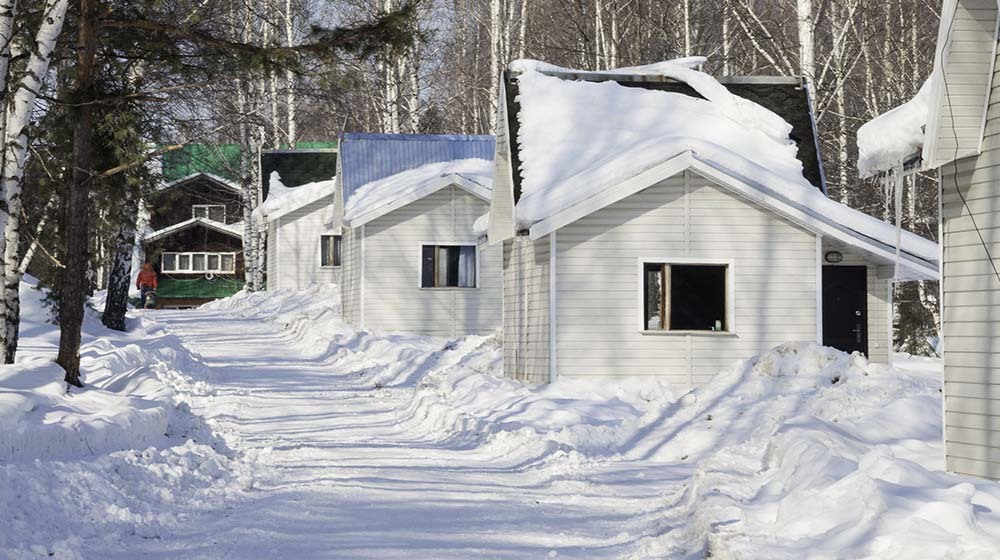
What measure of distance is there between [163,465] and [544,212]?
29.7 ft

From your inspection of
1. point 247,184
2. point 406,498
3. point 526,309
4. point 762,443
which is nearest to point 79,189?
point 406,498

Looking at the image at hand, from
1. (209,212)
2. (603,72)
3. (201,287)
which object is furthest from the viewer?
A: (209,212)

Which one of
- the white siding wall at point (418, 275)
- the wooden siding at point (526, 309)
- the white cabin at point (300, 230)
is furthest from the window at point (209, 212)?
the wooden siding at point (526, 309)

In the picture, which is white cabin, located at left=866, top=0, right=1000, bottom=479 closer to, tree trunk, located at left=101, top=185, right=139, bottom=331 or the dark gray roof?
the dark gray roof

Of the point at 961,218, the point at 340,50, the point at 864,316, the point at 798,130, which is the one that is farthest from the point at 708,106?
the point at 961,218

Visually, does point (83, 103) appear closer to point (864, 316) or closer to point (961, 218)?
point (961, 218)

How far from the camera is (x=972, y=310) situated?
1096 centimetres

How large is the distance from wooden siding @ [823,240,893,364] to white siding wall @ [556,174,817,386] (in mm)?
1432

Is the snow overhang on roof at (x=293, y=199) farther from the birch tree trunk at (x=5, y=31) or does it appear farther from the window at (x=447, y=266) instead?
the birch tree trunk at (x=5, y=31)

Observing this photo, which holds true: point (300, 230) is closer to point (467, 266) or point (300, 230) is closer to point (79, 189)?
point (467, 266)

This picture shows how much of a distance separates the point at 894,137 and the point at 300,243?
38635mm

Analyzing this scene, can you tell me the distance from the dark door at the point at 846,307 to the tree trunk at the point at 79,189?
40.7ft

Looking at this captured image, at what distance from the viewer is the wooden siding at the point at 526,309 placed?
19.5m

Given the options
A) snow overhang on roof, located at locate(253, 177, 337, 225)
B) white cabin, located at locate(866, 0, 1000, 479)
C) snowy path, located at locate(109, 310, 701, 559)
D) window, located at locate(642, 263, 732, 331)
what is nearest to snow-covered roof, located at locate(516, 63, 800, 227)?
window, located at locate(642, 263, 732, 331)
